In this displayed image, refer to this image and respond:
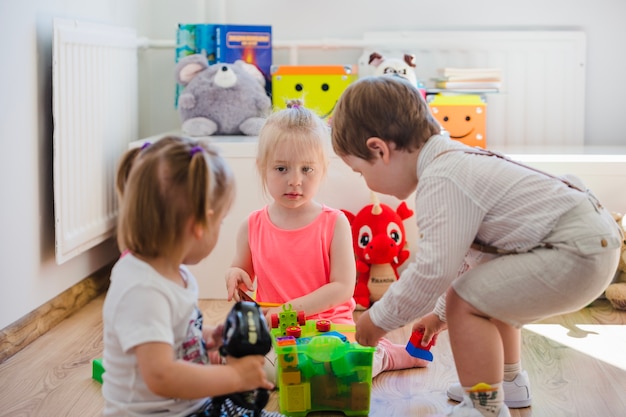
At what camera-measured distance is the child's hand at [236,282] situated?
1.74 m

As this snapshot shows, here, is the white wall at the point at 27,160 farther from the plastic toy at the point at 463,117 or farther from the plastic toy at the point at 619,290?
the plastic toy at the point at 619,290

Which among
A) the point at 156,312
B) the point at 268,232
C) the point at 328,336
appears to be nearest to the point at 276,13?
the point at 268,232

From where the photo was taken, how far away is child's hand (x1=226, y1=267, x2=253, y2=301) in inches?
68.6

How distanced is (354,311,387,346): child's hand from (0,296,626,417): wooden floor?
22 centimetres

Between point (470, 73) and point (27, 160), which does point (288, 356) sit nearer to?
point (27, 160)

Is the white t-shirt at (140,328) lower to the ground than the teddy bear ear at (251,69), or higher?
lower

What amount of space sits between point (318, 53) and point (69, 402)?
66.5 inches

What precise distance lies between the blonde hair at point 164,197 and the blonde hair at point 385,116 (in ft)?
1.14

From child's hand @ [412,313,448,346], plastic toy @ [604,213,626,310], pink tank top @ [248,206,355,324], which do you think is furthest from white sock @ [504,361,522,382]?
plastic toy @ [604,213,626,310]

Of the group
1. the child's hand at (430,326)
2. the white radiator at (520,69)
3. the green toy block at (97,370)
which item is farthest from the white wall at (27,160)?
the white radiator at (520,69)

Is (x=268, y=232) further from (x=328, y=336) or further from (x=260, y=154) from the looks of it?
(x=328, y=336)

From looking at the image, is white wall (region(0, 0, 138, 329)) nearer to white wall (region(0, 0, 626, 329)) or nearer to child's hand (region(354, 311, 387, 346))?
white wall (region(0, 0, 626, 329))

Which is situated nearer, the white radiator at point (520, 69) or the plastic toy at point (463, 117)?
the plastic toy at point (463, 117)

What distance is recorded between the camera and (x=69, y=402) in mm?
1610
